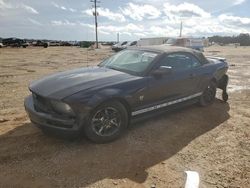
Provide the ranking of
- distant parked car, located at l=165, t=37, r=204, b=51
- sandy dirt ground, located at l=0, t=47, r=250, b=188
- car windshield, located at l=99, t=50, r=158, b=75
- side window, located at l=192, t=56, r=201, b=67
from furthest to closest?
distant parked car, located at l=165, t=37, r=204, b=51
side window, located at l=192, t=56, r=201, b=67
car windshield, located at l=99, t=50, r=158, b=75
sandy dirt ground, located at l=0, t=47, r=250, b=188

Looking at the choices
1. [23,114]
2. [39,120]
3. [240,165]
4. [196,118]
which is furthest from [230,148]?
[23,114]

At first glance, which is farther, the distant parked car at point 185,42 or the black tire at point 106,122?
the distant parked car at point 185,42

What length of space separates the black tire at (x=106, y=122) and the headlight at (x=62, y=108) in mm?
318

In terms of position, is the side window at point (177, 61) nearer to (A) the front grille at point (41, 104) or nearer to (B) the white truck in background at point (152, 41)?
(A) the front grille at point (41, 104)

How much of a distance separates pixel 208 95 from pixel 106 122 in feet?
10.7

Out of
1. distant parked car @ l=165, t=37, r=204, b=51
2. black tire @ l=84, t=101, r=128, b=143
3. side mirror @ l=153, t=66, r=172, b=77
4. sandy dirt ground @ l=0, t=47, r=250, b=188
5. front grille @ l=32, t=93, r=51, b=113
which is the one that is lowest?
sandy dirt ground @ l=0, t=47, r=250, b=188

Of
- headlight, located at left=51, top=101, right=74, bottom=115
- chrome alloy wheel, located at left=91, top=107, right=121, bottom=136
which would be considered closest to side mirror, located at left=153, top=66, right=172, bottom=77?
chrome alloy wheel, located at left=91, top=107, right=121, bottom=136

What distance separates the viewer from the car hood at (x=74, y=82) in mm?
4414

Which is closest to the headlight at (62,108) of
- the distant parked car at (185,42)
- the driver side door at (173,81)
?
the driver side door at (173,81)

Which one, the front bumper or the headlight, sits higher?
the headlight

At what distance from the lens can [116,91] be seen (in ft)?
15.1

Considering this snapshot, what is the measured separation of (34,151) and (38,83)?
1.21 meters

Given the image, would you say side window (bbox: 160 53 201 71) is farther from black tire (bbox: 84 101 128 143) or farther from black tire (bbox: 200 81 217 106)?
black tire (bbox: 84 101 128 143)

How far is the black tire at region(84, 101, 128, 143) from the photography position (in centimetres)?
444
